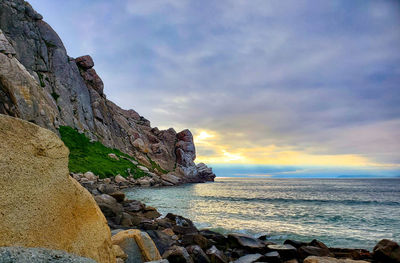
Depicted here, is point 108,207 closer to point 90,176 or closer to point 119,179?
point 90,176

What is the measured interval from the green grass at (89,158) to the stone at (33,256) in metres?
52.0

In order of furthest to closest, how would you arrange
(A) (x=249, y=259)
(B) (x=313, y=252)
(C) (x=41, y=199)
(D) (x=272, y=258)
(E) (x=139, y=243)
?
(B) (x=313, y=252)
(D) (x=272, y=258)
(A) (x=249, y=259)
(E) (x=139, y=243)
(C) (x=41, y=199)

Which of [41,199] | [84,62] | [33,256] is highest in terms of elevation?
[84,62]

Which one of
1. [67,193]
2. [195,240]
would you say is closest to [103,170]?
[195,240]

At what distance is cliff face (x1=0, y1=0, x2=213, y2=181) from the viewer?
4541 cm

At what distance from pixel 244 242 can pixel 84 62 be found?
9883 centimetres

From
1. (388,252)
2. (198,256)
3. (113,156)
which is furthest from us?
(113,156)

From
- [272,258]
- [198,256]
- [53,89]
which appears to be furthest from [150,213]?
[53,89]

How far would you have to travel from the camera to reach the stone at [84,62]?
94.9 metres

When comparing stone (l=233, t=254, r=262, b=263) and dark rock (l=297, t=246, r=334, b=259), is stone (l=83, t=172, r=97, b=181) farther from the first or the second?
dark rock (l=297, t=246, r=334, b=259)

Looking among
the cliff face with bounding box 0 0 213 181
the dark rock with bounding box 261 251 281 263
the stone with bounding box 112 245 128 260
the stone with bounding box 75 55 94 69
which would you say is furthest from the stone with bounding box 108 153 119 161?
the stone with bounding box 112 245 128 260

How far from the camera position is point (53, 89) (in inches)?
2852

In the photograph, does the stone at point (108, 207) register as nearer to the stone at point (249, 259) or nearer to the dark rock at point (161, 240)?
the dark rock at point (161, 240)

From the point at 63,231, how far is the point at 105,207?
38.1 ft
